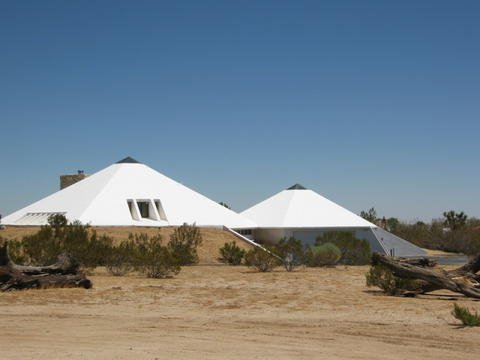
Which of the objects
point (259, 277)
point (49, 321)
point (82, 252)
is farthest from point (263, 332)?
point (82, 252)

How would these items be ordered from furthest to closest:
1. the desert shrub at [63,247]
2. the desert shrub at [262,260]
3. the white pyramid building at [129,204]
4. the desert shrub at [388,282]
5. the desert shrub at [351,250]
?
the white pyramid building at [129,204]
the desert shrub at [351,250]
the desert shrub at [262,260]
the desert shrub at [63,247]
the desert shrub at [388,282]

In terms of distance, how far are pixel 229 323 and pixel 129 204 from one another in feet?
100

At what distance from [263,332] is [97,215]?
96.8ft

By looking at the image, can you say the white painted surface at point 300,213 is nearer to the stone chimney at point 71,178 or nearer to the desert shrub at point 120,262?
the stone chimney at point 71,178

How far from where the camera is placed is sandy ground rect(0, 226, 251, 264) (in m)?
34.8

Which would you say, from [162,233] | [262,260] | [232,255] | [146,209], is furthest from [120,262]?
[146,209]

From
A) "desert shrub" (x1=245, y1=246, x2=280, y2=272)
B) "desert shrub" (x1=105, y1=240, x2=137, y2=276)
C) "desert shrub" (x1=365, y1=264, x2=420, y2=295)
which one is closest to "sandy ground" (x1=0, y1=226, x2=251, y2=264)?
"desert shrub" (x1=245, y1=246, x2=280, y2=272)

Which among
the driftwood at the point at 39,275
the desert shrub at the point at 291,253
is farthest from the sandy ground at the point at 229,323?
the desert shrub at the point at 291,253

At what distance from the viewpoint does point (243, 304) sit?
580 inches

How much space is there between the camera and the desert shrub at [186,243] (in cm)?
2962

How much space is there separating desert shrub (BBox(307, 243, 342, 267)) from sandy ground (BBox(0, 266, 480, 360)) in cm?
878

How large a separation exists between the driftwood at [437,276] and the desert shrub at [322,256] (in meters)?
11.9

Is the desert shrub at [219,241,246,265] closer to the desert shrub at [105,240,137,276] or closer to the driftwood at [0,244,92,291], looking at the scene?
the desert shrub at [105,240,137,276]

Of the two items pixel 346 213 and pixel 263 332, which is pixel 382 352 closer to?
pixel 263 332
